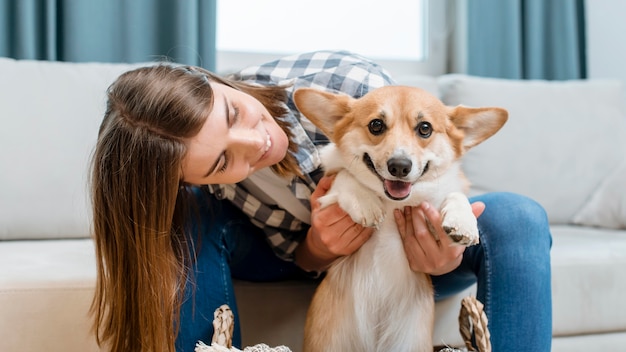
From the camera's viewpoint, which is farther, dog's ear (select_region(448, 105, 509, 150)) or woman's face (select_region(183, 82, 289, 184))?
dog's ear (select_region(448, 105, 509, 150))

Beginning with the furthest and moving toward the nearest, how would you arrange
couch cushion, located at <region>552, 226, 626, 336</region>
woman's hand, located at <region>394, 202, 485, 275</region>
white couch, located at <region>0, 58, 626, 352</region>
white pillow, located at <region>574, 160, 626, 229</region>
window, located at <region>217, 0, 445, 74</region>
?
window, located at <region>217, 0, 445, 74</region>, white pillow, located at <region>574, 160, 626, 229</region>, couch cushion, located at <region>552, 226, 626, 336</region>, white couch, located at <region>0, 58, 626, 352</region>, woman's hand, located at <region>394, 202, 485, 275</region>

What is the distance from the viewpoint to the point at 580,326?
1.72 m

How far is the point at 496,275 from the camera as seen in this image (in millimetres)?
1247

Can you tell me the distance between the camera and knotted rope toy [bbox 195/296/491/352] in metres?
1.04

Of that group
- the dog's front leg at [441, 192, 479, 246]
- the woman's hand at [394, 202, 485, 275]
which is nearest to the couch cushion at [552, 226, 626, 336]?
the woman's hand at [394, 202, 485, 275]

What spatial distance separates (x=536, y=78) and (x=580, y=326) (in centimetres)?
164

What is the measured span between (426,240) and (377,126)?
265 mm

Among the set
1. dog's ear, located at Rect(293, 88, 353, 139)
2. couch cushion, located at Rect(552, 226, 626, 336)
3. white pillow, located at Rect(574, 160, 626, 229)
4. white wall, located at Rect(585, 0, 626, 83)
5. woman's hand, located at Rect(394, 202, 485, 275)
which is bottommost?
couch cushion, located at Rect(552, 226, 626, 336)

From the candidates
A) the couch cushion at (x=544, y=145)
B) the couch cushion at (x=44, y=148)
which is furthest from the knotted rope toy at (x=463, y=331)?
the couch cushion at (x=544, y=145)

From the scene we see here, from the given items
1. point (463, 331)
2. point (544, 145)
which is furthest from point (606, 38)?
point (463, 331)

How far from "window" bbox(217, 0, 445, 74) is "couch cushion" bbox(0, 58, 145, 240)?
87cm

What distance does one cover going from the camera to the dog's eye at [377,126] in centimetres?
126

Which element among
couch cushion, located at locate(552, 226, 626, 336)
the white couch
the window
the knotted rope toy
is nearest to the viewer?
the knotted rope toy

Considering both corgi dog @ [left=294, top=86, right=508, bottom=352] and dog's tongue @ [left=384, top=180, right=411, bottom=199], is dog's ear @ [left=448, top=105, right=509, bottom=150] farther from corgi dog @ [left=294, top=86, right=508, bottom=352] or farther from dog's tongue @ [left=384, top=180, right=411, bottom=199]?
dog's tongue @ [left=384, top=180, right=411, bottom=199]
